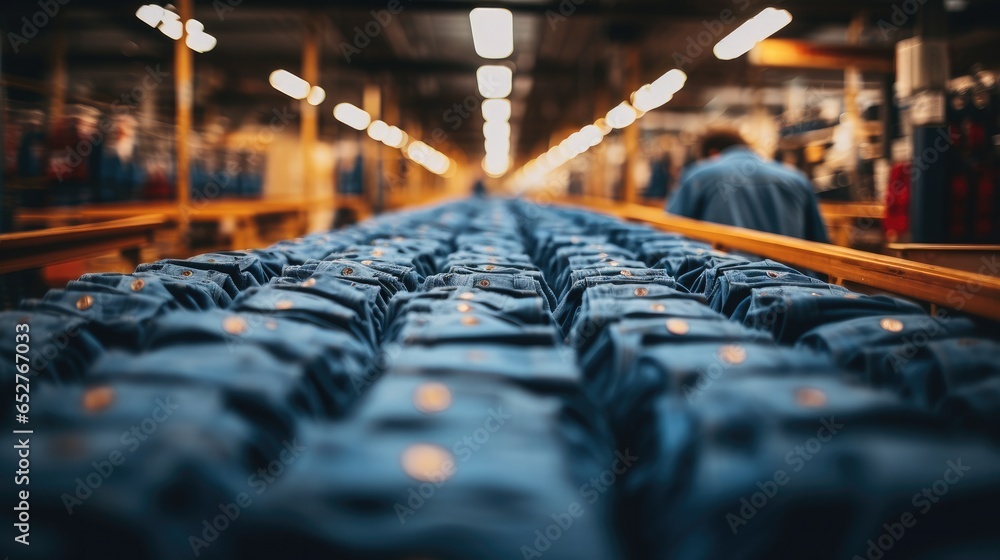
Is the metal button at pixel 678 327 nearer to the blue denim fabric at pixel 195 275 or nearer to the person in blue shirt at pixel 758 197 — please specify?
the blue denim fabric at pixel 195 275

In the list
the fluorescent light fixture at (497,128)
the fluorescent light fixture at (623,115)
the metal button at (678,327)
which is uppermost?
the fluorescent light fixture at (497,128)

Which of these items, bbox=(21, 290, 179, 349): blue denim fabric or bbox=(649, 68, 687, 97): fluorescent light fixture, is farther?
bbox=(649, 68, 687, 97): fluorescent light fixture

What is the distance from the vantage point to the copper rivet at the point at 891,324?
5.48 ft

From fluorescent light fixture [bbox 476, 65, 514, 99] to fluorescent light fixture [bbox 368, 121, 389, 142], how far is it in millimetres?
2825

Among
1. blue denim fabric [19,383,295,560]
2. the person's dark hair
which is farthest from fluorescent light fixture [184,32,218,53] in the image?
blue denim fabric [19,383,295,560]

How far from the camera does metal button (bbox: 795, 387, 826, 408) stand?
4.11 feet

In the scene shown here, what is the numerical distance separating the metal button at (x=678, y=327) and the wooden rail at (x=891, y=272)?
34.8 inches

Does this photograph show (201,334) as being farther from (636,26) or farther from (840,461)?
(636,26)

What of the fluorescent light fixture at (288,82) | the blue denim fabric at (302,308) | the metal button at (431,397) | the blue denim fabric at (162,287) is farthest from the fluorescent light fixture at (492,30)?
the metal button at (431,397)

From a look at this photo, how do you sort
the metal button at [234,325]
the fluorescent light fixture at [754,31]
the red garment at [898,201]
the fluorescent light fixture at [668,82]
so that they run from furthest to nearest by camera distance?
1. the fluorescent light fixture at [668,82]
2. the fluorescent light fixture at [754,31]
3. the red garment at [898,201]
4. the metal button at [234,325]

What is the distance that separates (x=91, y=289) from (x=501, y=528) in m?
1.52

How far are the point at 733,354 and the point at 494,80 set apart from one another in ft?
41.6

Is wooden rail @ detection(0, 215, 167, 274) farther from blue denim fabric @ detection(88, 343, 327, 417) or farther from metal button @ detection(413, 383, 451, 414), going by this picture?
metal button @ detection(413, 383, 451, 414)

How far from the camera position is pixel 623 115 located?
11984mm
